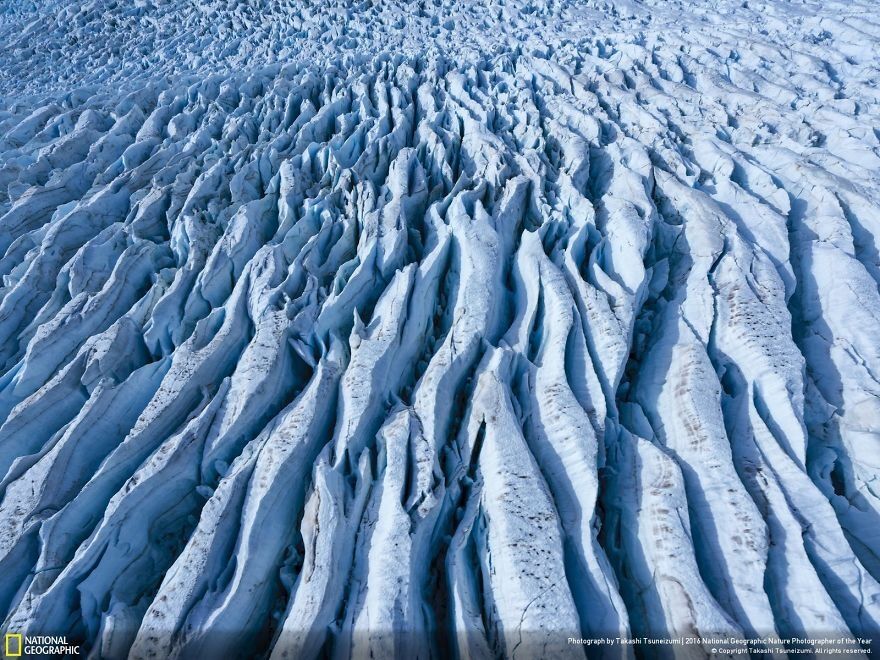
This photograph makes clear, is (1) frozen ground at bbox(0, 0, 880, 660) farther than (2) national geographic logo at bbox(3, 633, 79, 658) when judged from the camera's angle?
Yes

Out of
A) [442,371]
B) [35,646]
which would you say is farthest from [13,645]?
[442,371]

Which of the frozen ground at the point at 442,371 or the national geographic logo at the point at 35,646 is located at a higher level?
the frozen ground at the point at 442,371

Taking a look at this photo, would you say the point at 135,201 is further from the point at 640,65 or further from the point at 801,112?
the point at 801,112

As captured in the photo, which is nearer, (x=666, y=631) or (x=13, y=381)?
(x=666, y=631)

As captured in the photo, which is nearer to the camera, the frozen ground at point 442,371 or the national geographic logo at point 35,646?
the national geographic logo at point 35,646

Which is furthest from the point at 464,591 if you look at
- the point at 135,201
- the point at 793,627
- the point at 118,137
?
the point at 118,137
